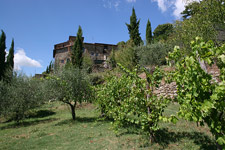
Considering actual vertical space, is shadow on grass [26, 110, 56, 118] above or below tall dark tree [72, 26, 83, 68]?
below

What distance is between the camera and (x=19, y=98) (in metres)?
14.6

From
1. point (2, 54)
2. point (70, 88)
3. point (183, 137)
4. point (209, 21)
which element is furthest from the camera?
point (2, 54)

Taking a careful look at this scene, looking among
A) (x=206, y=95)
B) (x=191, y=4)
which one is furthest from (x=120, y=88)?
(x=191, y=4)

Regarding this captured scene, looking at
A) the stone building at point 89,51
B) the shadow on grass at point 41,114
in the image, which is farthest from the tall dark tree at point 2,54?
the stone building at point 89,51

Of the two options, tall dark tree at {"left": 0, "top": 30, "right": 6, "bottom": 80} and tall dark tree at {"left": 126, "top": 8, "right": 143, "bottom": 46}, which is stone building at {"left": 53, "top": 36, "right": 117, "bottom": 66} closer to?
tall dark tree at {"left": 126, "top": 8, "right": 143, "bottom": 46}

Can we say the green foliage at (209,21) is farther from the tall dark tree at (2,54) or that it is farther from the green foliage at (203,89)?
the tall dark tree at (2,54)

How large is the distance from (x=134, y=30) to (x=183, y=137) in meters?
26.3

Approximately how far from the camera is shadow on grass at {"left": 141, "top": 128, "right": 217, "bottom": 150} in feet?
16.4

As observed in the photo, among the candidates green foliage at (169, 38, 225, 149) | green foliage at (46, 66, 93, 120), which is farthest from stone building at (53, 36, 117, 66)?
green foliage at (169, 38, 225, 149)

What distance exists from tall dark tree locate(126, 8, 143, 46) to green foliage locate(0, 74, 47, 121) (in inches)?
809

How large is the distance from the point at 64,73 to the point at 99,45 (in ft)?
128

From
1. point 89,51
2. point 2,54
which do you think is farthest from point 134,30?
point 2,54

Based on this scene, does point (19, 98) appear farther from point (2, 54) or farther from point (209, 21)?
point (209, 21)

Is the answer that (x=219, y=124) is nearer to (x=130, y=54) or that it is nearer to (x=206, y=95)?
(x=206, y=95)
